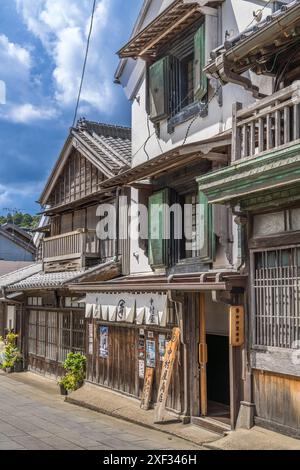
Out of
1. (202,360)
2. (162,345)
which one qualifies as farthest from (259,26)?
(162,345)

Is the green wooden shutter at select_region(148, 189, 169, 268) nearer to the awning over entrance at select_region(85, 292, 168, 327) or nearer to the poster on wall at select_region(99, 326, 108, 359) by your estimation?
the awning over entrance at select_region(85, 292, 168, 327)

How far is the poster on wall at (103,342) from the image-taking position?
658 inches

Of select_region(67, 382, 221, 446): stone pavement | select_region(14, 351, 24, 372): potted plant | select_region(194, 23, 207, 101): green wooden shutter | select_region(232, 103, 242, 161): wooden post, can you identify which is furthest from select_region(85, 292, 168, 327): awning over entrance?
select_region(14, 351, 24, 372): potted plant

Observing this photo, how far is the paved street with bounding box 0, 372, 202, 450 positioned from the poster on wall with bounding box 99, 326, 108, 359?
5.80 feet

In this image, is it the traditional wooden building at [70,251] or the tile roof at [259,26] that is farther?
the traditional wooden building at [70,251]

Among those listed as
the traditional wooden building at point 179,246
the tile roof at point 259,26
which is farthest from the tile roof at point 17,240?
the tile roof at point 259,26

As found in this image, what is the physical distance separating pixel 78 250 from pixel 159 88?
282 inches

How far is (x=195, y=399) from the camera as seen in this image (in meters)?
12.5

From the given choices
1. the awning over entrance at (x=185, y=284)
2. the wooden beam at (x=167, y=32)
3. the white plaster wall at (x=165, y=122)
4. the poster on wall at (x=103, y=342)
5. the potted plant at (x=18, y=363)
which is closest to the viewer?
the awning over entrance at (x=185, y=284)

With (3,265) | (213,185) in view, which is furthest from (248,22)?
(3,265)

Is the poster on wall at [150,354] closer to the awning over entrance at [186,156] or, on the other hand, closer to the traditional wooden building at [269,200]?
the traditional wooden building at [269,200]

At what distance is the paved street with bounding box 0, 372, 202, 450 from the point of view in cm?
1099

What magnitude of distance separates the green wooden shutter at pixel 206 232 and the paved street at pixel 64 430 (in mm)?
4257
